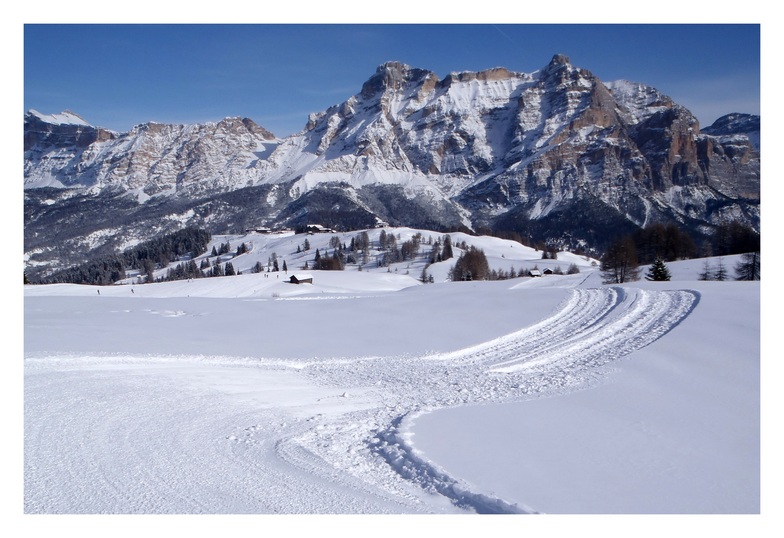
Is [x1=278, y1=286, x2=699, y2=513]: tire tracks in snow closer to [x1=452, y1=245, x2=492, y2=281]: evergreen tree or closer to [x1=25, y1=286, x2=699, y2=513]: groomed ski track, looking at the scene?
[x1=25, y1=286, x2=699, y2=513]: groomed ski track

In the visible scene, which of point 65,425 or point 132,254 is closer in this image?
point 65,425

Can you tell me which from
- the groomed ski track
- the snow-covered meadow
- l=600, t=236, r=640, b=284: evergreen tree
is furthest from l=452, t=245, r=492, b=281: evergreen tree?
the groomed ski track

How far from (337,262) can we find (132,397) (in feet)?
300

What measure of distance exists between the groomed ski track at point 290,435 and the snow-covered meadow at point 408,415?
0.03m

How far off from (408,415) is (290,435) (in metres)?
1.97

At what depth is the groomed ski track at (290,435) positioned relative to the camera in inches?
223

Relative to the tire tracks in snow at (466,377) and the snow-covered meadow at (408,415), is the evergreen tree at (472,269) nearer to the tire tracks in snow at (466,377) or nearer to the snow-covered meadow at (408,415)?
the tire tracks in snow at (466,377)

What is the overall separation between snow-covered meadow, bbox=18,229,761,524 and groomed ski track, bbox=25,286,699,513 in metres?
0.03

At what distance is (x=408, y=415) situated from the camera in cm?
837

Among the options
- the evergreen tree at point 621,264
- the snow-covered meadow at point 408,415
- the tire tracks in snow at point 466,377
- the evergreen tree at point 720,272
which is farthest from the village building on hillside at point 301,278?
the tire tracks in snow at point 466,377

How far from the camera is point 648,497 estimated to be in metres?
5.58
